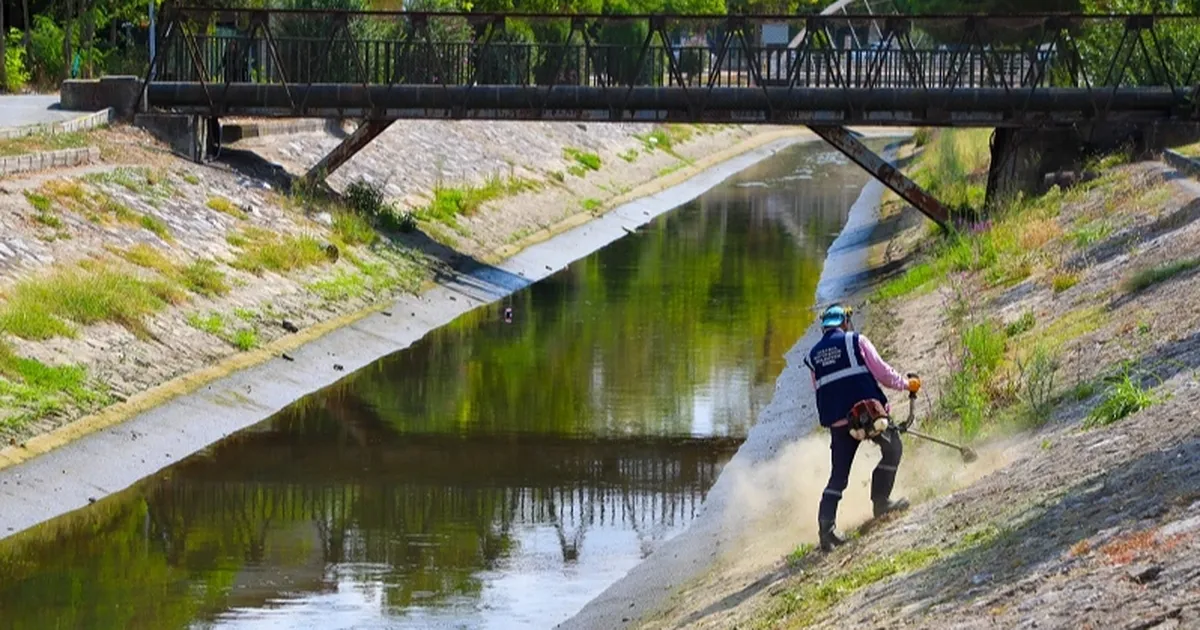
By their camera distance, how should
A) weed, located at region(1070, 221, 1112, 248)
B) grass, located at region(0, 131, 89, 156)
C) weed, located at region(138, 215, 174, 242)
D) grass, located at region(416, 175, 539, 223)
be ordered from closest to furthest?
1. weed, located at region(1070, 221, 1112, 248)
2. weed, located at region(138, 215, 174, 242)
3. grass, located at region(0, 131, 89, 156)
4. grass, located at region(416, 175, 539, 223)

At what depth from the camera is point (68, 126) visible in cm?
4003

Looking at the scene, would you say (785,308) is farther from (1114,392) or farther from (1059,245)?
(1114,392)

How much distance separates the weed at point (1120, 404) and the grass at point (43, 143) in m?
22.8

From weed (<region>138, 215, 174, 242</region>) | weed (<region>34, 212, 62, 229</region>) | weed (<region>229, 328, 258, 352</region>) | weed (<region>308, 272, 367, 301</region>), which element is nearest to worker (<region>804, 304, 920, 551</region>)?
weed (<region>229, 328, 258, 352</region>)

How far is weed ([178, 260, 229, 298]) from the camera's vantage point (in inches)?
1282

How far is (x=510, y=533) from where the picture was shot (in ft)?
70.6

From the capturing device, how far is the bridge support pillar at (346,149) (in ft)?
142

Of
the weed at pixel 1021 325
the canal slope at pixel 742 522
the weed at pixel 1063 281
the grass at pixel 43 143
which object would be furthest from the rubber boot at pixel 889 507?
the grass at pixel 43 143

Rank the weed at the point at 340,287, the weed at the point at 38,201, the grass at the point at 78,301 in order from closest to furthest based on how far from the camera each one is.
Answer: the grass at the point at 78,301
the weed at the point at 38,201
the weed at the point at 340,287

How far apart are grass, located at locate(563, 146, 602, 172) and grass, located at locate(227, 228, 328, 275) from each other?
22896 mm

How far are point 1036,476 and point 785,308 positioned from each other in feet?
79.2

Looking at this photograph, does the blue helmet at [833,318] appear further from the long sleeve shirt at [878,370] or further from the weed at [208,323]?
the weed at [208,323]

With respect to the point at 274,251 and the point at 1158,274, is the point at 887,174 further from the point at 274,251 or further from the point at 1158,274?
the point at 1158,274

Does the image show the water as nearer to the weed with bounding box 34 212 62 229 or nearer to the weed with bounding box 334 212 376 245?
the weed with bounding box 334 212 376 245
